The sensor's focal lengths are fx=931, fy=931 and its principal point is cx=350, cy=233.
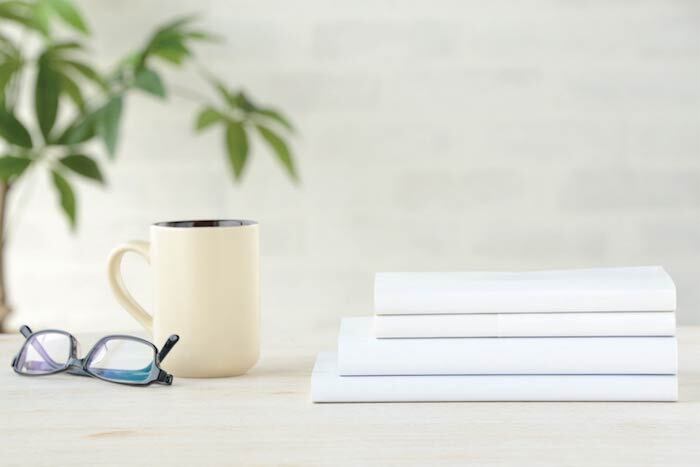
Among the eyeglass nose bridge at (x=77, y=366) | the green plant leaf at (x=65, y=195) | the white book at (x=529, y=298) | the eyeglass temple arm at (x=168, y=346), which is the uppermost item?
the green plant leaf at (x=65, y=195)

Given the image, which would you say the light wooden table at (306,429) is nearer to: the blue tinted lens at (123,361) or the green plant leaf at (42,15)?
the blue tinted lens at (123,361)

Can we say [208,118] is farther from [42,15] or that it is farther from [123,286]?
[123,286]

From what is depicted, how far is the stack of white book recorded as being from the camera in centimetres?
71

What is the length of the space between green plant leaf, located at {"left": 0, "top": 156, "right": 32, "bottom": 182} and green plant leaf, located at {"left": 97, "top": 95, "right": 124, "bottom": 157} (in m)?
0.15

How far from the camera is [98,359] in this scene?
2.73 ft

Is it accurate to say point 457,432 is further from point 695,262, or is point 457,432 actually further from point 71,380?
point 695,262

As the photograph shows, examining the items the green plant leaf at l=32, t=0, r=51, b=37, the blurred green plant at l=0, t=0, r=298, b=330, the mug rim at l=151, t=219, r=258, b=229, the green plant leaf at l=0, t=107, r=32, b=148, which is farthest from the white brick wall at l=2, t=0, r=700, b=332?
the mug rim at l=151, t=219, r=258, b=229

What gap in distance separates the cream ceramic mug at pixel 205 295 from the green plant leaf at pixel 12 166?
1001 mm

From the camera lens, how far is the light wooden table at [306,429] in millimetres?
601

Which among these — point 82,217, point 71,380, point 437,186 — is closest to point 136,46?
point 82,217

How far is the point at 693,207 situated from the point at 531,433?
1.83 meters

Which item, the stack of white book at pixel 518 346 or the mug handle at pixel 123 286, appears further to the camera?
the mug handle at pixel 123 286

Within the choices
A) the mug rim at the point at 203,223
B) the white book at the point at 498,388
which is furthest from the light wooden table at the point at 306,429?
the mug rim at the point at 203,223

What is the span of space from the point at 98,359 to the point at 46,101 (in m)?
1.07
